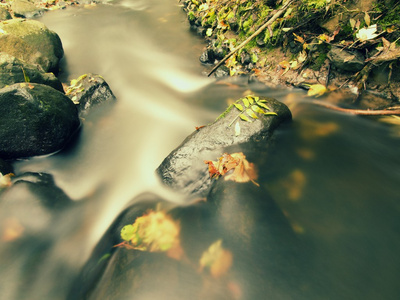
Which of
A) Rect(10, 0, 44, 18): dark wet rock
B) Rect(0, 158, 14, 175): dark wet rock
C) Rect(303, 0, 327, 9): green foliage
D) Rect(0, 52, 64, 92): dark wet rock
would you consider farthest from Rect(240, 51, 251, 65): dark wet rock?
Rect(10, 0, 44, 18): dark wet rock

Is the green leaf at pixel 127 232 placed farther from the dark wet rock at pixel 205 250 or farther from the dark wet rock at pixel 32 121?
the dark wet rock at pixel 32 121

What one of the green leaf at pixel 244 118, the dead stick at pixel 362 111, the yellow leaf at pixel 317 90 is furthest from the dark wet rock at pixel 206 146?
the yellow leaf at pixel 317 90

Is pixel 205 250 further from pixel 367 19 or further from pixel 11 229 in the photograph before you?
pixel 367 19

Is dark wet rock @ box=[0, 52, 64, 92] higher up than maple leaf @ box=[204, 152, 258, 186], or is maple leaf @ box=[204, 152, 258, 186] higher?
dark wet rock @ box=[0, 52, 64, 92]

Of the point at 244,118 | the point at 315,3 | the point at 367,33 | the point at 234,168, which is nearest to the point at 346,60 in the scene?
the point at 367,33

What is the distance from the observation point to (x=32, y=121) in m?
3.52

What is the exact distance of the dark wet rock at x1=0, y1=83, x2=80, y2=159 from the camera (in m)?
3.35

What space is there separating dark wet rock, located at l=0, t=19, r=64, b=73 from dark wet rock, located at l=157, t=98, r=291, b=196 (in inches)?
185

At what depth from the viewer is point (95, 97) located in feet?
15.9

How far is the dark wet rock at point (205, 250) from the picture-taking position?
6.77 ft

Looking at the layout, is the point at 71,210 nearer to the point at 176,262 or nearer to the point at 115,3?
the point at 176,262

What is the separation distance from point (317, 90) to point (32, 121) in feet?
15.8

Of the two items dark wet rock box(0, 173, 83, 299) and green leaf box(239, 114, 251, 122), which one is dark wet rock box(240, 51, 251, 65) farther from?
dark wet rock box(0, 173, 83, 299)

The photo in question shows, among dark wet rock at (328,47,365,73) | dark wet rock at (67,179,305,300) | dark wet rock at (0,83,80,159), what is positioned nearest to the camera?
dark wet rock at (67,179,305,300)
